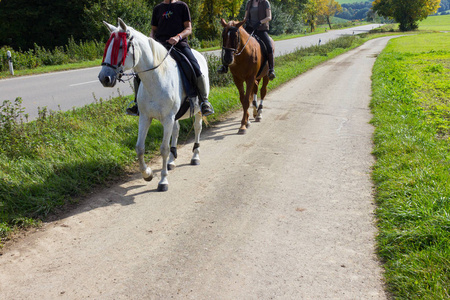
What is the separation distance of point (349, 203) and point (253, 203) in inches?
53.8

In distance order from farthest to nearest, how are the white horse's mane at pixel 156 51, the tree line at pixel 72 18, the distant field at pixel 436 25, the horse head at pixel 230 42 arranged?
the distant field at pixel 436 25
the tree line at pixel 72 18
the horse head at pixel 230 42
the white horse's mane at pixel 156 51

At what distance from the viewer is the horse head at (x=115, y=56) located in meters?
4.48

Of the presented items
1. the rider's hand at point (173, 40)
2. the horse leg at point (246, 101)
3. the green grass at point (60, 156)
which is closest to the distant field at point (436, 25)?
the horse leg at point (246, 101)

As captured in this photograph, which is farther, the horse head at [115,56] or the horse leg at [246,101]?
the horse leg at [246,101]

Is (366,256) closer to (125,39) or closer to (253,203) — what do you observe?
(253,203)

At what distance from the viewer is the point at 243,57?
870cm

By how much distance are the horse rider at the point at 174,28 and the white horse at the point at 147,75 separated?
390 mm

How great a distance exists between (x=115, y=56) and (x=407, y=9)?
8263 centimetres

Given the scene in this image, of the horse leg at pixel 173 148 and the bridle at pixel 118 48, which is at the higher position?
the bridle at pixel 118 48

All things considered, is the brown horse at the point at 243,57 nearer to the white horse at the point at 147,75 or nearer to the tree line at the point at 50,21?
the white horse at the point at 147,75

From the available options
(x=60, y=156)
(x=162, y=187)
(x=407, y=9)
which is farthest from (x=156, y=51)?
(x=407, y=9)

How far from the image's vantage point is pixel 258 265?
3.71m

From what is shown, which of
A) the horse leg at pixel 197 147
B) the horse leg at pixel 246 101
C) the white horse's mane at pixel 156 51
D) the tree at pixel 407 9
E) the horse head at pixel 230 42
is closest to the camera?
A: the white horse's mane at pixel 156 51

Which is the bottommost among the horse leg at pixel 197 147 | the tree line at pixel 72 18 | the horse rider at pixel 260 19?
the horse leg at pixel 197 147
